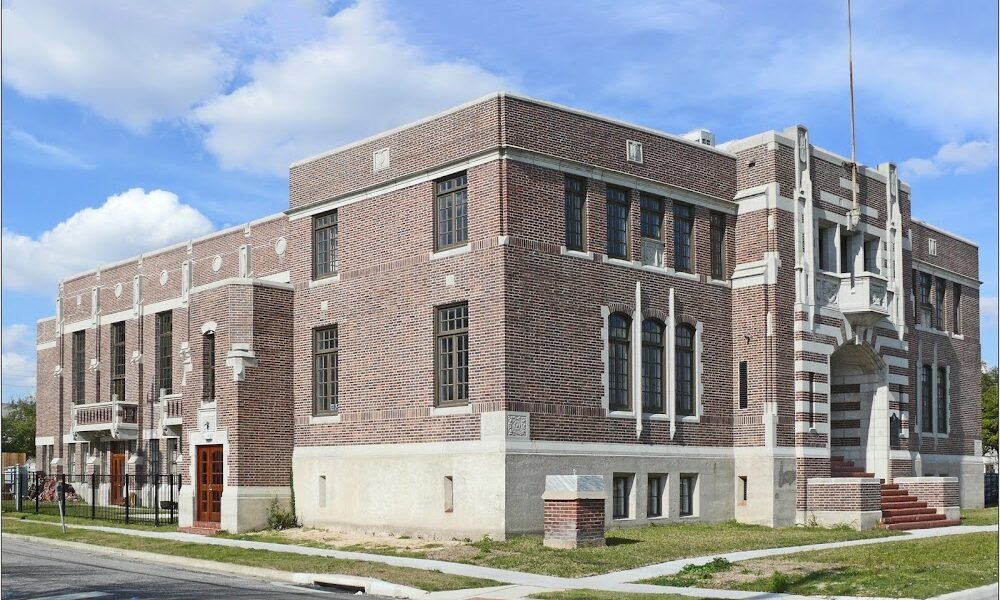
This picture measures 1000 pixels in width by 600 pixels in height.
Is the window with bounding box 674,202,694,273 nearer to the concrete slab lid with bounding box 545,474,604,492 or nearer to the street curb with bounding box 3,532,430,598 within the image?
the concrete slab lid with bounding box 545,474,604,492

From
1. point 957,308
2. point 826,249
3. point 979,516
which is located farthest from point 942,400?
point 826,249

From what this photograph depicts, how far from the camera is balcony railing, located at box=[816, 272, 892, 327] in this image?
3177cm

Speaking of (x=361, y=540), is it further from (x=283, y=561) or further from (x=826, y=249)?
(x=826, y=249)

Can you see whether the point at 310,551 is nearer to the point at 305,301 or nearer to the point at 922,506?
the point at 305,301

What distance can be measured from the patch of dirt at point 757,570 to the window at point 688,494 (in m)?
8.10

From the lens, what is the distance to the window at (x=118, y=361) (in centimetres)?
4422

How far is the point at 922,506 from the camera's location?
3150 cm

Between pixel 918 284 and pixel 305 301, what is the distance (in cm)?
2131

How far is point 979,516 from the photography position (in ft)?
115

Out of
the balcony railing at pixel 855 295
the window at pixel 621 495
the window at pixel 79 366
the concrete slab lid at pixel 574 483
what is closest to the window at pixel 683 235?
the balcony railing at pixel 855 295

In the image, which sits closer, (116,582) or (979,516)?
(116,582)

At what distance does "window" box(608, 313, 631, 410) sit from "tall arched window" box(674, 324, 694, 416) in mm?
1667

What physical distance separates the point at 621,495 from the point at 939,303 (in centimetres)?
1917

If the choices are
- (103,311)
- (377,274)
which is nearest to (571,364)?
(377,274)
